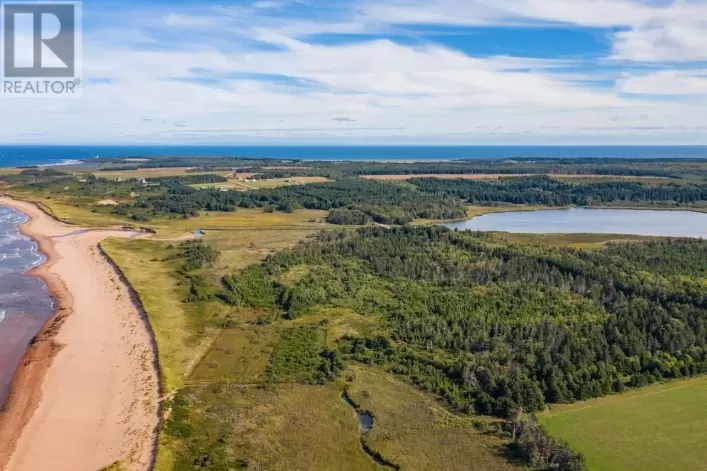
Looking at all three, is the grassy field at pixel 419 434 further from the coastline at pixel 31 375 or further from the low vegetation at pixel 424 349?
the coastline at pixel 31 375

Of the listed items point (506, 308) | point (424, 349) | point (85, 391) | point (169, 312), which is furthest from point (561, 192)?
point (85, 391)

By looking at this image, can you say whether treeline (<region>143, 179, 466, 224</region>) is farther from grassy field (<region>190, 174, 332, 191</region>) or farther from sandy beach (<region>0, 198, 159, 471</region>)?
sandy beach (<region>0, 198, 159, 471</region>)

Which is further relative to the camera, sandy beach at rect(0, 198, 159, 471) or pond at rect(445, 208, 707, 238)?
pond at rect(445, 208, 707, 238)

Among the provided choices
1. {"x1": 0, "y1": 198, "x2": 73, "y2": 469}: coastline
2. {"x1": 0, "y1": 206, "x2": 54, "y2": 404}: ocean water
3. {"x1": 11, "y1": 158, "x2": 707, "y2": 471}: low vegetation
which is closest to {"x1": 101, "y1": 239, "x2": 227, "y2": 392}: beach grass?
{"x1": 11, "y1": 158, "x2": 707, "y2": 471}: low vegetation

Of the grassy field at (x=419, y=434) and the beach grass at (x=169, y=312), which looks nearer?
the grassy field at (x=419, y=434)

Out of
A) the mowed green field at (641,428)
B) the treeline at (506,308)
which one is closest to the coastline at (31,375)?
the treeline at (506,308)

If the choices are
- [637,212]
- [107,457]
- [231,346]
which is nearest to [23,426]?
[107,457]

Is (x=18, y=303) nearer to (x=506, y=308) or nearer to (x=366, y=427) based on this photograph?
(x=366, y=427)

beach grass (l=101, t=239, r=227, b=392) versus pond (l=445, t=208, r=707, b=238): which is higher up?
pond (l=445, t=208, r=707, b=238)
